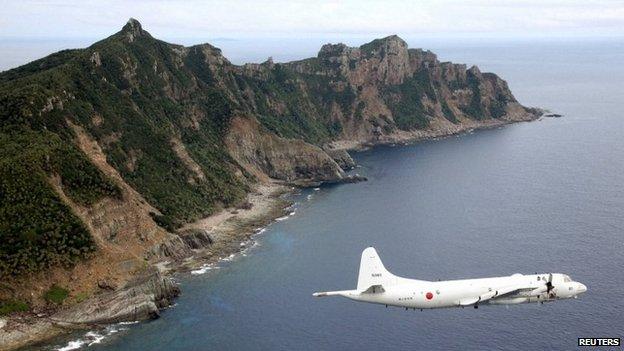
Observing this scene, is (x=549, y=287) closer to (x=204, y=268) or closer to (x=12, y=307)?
(x=204, y=268)

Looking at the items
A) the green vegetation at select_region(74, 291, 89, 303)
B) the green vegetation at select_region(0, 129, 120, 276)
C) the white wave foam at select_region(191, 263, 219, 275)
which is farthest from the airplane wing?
the green vegetation at select_region(0, 129, 120, 276)

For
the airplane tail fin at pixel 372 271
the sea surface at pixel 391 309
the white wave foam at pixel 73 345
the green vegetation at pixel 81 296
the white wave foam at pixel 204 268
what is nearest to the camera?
the airplane tail fin at pixel 372 271

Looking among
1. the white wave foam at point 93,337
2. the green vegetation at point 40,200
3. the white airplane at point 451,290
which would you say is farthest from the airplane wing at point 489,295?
the green vegetation at point 40,200

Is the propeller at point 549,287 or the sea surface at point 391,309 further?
the sea surface at point 391,309

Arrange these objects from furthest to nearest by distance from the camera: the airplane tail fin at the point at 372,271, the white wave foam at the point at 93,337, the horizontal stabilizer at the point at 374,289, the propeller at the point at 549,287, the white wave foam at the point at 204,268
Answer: the white wave foam at the point at 204,268 → the white wave foam at the point at 93,337 → the airplane tail fin at the point at 372,271 → the propeller at the point at 549,287 → the horizontal stabilizer at the point at 374,289

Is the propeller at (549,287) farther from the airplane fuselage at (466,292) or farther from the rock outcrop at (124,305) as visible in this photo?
the rock outcrop at (124,305)

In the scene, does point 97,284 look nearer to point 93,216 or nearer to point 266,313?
point 93,216

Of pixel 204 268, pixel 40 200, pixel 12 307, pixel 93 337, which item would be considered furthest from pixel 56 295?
pixel 204 268
